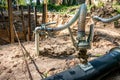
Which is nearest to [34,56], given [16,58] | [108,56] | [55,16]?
[16,58]

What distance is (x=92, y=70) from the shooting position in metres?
3.04

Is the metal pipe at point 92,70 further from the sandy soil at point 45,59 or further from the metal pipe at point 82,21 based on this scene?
the metal pipe at point 82,21

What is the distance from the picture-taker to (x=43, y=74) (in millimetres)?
3879

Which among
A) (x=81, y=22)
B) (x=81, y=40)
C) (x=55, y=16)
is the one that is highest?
(x=81, y=22)

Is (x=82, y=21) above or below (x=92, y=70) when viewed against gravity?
above

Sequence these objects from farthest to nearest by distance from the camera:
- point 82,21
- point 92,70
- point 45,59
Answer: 1. point 45,59
2. point 92,70
3. point 82,21

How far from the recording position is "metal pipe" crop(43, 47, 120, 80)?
2.90 metres

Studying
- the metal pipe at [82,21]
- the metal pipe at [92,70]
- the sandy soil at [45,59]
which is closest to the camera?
the metal pipe at [82,21]

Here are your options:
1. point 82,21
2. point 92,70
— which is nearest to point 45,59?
point 92,70

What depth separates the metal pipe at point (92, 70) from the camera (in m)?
2.90

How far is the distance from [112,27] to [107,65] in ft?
19.7

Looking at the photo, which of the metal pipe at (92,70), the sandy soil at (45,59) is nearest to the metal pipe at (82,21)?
the metal pipe at (92,70)

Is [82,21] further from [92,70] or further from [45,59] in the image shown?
[45,59]

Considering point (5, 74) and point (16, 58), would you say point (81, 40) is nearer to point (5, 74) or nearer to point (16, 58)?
point (5, 74)
